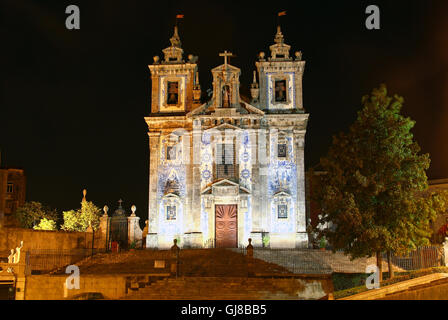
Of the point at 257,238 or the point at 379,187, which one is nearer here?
the point at 379,187

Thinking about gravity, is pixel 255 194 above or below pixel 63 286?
above

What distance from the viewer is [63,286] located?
80.7 feet

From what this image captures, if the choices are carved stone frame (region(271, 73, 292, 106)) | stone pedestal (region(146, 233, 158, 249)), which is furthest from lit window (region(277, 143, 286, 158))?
stone pedestal (region(146, 233, 158, 249))

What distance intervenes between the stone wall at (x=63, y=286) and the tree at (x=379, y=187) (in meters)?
9.92

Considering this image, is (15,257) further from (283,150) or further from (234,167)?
(283,150)

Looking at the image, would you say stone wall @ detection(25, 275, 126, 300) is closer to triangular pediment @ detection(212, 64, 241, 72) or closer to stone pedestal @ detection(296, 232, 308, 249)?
stone pedestal @ detection(296, 232, 308, 249)

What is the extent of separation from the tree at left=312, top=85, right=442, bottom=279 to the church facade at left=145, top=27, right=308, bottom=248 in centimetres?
1152

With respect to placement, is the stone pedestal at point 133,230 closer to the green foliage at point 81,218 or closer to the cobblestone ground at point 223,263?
the cobblestone ground at point 223,263

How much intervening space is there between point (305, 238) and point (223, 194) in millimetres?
6040

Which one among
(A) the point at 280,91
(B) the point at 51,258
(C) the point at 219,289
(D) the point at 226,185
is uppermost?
(A) the point at 280,91

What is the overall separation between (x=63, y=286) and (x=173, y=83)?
18030 mm

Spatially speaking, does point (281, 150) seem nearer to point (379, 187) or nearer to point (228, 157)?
point (228, 157)

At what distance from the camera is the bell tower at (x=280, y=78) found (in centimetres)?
3688

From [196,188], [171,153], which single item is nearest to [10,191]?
[171,153]
